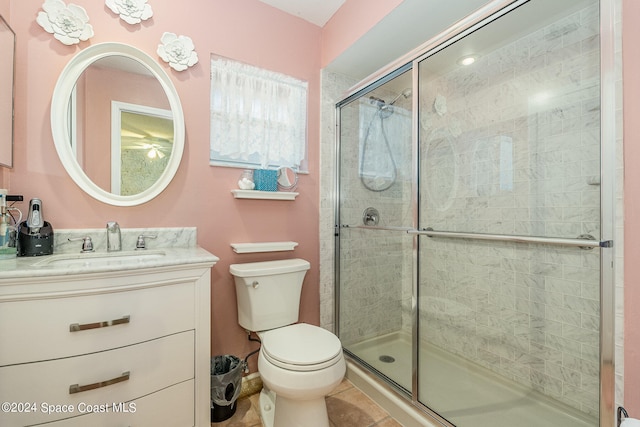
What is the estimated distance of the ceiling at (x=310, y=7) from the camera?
1861mm

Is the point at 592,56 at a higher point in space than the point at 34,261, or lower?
higher

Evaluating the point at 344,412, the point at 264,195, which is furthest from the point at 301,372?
the point at 264,195

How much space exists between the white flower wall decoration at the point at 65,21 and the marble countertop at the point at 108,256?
943 millimetres

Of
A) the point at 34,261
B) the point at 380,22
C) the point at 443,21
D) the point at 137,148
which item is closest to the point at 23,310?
the point at 34,261

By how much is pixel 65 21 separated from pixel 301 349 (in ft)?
6.28

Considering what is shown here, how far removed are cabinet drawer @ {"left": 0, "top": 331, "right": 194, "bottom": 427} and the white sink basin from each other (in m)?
0.36

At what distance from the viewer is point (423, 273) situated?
163cm

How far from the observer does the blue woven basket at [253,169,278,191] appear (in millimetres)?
1781

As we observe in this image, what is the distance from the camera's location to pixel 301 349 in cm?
126

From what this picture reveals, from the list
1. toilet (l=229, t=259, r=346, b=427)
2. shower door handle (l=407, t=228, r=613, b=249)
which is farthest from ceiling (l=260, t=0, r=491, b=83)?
toilet (l=229, t=259, r=346, b=427)

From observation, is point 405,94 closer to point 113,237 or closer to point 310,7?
point 310,7

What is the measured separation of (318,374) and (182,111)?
5.10ft

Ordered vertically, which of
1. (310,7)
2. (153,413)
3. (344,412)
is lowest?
(344,412)

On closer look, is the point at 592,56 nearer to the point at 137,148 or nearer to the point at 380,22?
the point at 380,22
